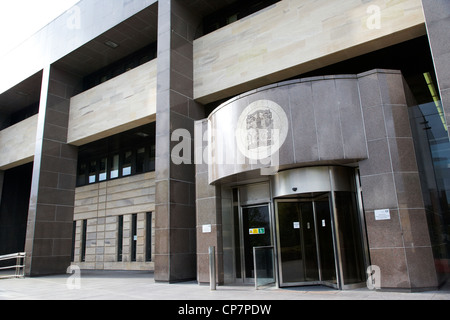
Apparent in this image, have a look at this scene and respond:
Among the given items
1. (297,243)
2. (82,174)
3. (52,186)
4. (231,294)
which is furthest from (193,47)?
(82,174)

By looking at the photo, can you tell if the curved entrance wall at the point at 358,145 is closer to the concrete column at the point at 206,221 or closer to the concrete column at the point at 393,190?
the concrete column at the point at 393,190

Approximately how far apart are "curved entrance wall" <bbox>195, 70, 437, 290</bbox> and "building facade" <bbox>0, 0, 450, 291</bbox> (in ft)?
0.12

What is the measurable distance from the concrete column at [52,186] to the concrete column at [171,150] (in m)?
8.87

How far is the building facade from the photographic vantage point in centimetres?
941

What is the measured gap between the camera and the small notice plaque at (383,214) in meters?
8.95

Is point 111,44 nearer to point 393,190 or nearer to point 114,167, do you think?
point 114,167

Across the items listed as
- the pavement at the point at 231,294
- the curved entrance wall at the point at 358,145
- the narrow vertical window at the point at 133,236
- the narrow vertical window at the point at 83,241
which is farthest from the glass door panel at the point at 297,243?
the narrow vertical window at the point at 83,241

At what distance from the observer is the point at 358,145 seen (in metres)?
9.52

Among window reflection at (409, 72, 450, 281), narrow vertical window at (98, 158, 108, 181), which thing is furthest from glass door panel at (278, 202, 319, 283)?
narrow vertical window at (98, 158, 108, 181)

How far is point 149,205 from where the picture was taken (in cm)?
2091

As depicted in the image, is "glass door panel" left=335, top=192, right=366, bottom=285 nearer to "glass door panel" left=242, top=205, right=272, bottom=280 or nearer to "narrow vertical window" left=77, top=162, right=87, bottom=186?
"glass door panel" left=242, top=205, right=272, bottom=280

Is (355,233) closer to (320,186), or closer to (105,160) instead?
(320,186)

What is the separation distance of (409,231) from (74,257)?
876 inches
